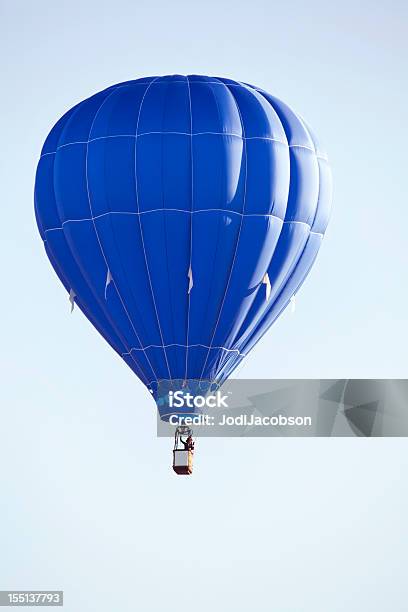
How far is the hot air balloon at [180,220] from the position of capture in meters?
44.6

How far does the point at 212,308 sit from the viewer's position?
148ft

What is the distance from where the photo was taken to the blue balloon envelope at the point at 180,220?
44.6 metres

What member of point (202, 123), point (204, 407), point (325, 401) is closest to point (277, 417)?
point (325, 401)

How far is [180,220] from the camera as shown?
146ft

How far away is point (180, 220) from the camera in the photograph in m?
44.6

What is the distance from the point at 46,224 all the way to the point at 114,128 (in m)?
2.45

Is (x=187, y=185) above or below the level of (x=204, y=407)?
above

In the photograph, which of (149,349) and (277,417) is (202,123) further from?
(277,417)

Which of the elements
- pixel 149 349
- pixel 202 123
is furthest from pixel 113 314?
pixel 202 123

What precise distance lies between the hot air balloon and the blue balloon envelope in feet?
0.06

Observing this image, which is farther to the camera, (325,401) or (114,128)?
(325,401)

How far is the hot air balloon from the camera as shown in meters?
44.6

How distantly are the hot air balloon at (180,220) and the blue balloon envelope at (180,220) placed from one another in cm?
2

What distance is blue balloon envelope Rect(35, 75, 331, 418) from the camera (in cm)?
4462
